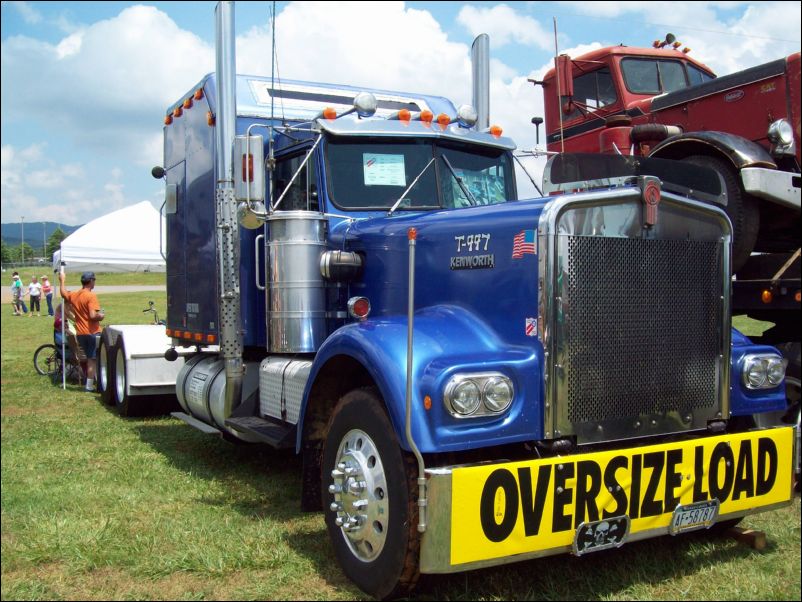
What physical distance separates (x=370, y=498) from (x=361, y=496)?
0.07 meters

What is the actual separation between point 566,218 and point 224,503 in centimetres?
319

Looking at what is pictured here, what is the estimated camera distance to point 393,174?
550 centimetres

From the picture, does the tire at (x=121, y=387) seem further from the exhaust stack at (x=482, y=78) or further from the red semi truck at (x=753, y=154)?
the red semi truck at (x=753, y=154)

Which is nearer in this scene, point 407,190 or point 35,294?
point 407,190

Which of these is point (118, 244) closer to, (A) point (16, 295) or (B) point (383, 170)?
(A) point (16, 295)

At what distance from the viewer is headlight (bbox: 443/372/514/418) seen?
11.3ft

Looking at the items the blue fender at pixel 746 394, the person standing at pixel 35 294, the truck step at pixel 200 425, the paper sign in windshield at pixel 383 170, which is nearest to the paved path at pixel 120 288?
the person standing at pixel 35 294

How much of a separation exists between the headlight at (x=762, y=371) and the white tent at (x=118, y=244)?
27.3ft

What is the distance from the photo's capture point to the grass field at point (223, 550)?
3910 mm

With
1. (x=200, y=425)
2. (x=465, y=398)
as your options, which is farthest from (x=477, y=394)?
(x=200, y=425)

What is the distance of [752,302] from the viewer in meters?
6.00

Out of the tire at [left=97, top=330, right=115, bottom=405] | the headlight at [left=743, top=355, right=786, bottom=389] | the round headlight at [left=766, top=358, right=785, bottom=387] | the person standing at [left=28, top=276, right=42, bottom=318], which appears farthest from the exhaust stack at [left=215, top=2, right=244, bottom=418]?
the tire at [left=97, top=330, right=115, bottom=405]

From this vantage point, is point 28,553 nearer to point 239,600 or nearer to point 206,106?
point 239,600

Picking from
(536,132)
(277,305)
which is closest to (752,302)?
(536,132)
